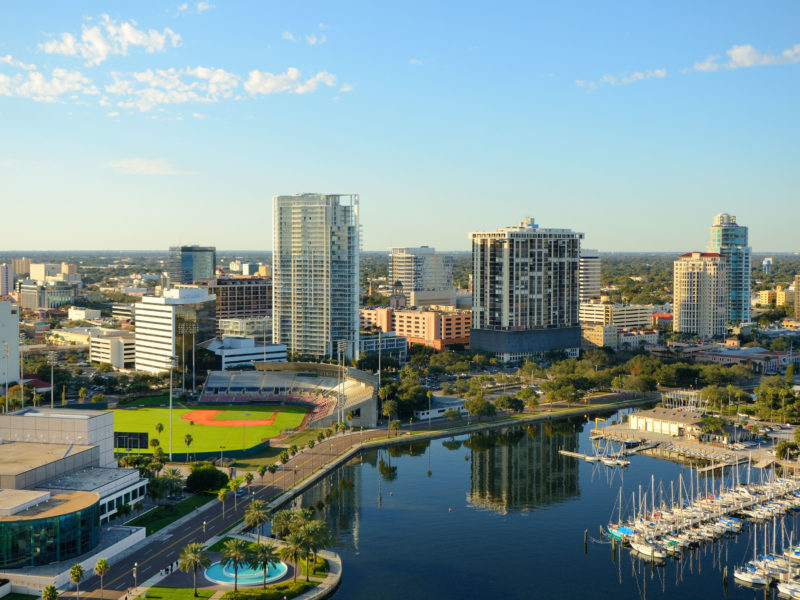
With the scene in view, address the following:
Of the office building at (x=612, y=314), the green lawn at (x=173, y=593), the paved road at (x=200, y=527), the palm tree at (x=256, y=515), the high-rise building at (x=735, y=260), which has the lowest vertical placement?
the green lawn at (x=173, y=593)

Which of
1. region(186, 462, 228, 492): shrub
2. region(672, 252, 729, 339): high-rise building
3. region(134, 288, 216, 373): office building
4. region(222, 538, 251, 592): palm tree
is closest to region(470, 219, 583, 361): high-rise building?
region(672, 252, 729, 339): high-rise building

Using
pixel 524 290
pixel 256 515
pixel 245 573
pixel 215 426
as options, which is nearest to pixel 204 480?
pixel 256 515

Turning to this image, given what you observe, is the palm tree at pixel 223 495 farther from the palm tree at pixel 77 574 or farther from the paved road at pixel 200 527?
the palm tree at pixel 77 574

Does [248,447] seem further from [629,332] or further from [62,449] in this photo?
[629,332]

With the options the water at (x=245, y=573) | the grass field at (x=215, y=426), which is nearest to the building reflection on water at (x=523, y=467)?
the water at (x=245, y=573)

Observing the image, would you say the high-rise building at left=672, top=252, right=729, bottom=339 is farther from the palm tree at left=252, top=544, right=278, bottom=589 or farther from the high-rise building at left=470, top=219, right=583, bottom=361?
the palm tree at left=252, top=544, right=278, bottom=589

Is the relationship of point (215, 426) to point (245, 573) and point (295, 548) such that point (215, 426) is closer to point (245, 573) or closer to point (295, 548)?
point (245, 573)
